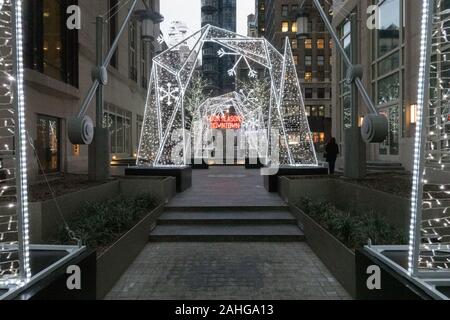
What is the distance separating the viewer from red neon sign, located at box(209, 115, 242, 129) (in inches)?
1483

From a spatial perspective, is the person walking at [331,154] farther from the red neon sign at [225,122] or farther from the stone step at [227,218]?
the red neon sign at [225,122]

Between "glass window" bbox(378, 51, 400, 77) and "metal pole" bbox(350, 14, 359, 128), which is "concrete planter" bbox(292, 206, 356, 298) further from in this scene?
"glass window" bbox(378, 51, 400, 77)

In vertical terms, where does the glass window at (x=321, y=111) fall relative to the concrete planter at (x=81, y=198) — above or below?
above

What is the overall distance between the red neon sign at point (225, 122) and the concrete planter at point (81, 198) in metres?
26.7

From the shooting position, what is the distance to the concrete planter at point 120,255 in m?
4.96

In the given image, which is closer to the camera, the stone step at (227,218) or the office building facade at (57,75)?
the stone step at (227,218)

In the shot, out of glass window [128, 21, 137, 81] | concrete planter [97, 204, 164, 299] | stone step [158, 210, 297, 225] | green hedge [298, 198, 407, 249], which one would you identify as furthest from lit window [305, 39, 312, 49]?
concrete planter [97, 204, 164, 299]

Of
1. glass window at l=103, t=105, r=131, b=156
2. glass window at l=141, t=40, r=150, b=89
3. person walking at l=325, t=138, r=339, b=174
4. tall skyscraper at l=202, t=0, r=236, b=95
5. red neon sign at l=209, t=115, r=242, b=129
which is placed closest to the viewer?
person walking at l=325, t=138, r=339, b=174

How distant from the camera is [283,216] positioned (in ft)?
29.2

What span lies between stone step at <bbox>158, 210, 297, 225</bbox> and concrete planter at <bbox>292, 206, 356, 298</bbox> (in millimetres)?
921

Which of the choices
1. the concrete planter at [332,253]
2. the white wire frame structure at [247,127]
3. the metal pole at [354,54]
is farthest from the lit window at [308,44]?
the concrete planter at [332,253]

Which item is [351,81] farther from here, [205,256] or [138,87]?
[138,87]

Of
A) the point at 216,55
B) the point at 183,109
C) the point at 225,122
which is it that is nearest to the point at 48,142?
the point at 183,109
